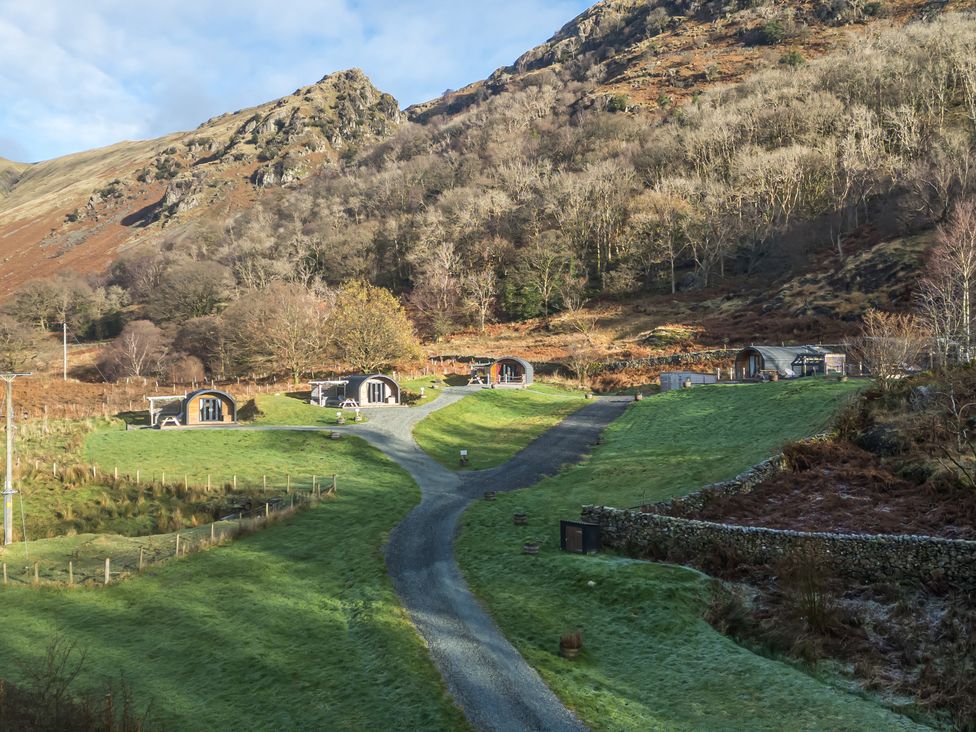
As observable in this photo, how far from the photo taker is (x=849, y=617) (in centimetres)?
1866

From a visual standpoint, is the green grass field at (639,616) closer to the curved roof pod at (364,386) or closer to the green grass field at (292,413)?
the green grass field at (292,413)

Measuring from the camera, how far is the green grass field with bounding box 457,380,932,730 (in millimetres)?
14203

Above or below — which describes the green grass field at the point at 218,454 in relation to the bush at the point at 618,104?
below

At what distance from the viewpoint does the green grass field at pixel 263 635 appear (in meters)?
15.1

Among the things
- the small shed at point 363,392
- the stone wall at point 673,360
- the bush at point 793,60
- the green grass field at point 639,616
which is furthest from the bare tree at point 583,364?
the bush at point 793,60

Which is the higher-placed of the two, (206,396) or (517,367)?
(517,367)

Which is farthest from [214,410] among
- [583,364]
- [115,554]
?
[583,364]

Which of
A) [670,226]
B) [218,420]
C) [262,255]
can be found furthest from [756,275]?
[262,255]

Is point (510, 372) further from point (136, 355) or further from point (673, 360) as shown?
point (136, 355)

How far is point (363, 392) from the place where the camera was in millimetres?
64438

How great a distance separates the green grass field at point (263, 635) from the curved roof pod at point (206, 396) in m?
29.4

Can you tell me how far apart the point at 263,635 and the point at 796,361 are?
Answer: 2156 inches

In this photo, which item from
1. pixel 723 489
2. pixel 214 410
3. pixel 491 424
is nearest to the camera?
pixel 723 489

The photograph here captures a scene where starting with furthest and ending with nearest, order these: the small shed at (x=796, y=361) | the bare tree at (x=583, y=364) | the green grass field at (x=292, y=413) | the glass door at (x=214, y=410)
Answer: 1. the bare tree at (x=583, y=364)
2. the glass door at (x=214, y=410)
3. the green grass field at (x=292, y=413)
4. the small shed at (x=796, y=361)
